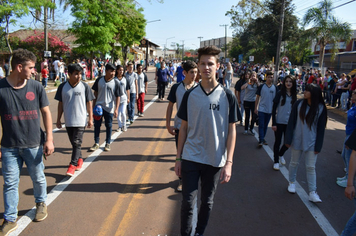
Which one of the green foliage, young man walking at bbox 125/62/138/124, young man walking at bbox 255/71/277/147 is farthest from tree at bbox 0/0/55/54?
the green foliage

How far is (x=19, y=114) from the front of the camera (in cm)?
340

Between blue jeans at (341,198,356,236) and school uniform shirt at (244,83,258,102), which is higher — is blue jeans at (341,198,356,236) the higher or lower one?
the lower one

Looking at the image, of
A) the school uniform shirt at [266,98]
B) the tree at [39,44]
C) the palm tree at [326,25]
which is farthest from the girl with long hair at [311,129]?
the tree at [39,44]

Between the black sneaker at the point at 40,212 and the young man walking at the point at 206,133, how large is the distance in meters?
1.90

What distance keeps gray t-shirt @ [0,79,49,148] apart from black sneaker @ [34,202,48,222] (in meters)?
A: 0.82

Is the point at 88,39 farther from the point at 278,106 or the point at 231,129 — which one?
the point at 231,129

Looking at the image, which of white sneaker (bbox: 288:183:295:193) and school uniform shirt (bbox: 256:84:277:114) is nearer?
white sneaker (bbox: 288:183:295:193)

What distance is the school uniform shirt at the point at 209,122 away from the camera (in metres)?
2.87

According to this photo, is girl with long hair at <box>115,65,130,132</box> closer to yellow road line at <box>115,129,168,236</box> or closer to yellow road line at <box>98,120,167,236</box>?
yellow road line at <box>98,120,167,236</box>

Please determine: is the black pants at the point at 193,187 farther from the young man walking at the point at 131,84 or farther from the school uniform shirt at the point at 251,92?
the young man walking at the point at 131,84

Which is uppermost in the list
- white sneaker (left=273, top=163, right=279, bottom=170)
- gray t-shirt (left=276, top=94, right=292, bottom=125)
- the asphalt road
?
gray t-shirt (left=276, top=94, right=292, bottom=125)

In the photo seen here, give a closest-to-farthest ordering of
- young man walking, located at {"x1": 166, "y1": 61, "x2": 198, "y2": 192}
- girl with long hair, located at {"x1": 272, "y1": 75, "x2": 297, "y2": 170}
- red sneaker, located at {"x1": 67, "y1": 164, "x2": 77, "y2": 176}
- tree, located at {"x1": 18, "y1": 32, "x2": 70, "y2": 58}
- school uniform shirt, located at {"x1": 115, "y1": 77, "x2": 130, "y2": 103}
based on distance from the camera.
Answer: young man walking, located at {"x1": 166, "y1": 61, "x2": 198, "y2": 192}
red sneaker, located at {"x1": 67, "y1": 164, "x2": 77, "y2": 176}
girl with long hair, located at {"x1": 272, "y1": 75, "x2": 297, "y2": 170}
school uniform shirt, located at {"x1": 115, "y1": 77, "x2": 130, "y2": 103}
tree, located at {"x1": 18, "y1": 32, "x2": 70, "y2": 58}

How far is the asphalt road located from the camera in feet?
11.9

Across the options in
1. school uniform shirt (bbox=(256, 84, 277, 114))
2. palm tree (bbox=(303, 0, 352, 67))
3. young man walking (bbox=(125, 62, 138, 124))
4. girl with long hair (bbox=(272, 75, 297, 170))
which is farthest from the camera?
palm tree (bbox=(303, 0, 352, 67))
